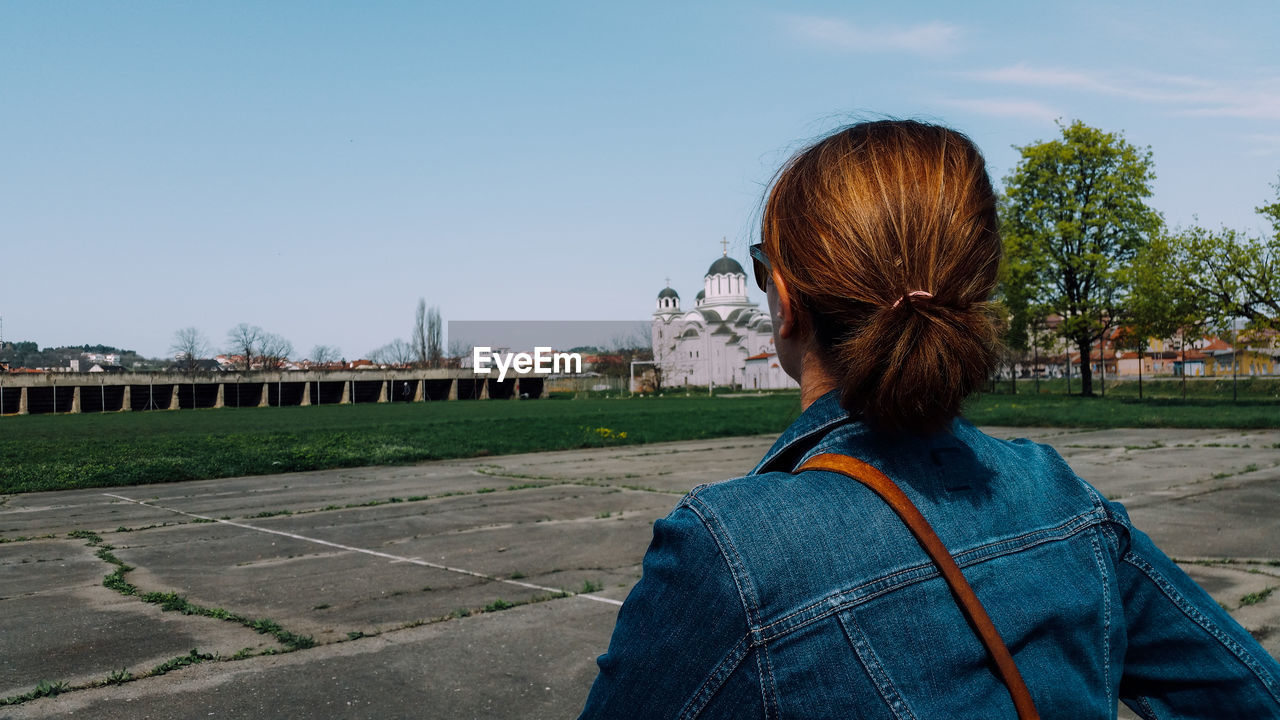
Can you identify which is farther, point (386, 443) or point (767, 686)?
point (386, 443)

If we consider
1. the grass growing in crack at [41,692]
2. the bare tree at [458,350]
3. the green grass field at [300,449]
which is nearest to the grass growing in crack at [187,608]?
the grass growing in crack at [41,692]

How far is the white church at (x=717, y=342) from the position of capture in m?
105

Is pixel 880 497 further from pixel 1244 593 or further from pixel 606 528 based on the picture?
pixel 606 528

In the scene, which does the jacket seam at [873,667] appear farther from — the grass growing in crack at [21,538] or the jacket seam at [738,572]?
the grass growing in crack at [21,538]

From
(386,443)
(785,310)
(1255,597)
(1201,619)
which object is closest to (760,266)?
(785,310)

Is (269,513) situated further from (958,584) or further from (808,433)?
(958,584)

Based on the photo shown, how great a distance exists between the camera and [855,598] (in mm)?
945

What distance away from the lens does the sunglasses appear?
1.18 meters

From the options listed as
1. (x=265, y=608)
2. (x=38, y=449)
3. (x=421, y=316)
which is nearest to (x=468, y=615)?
(x=265, y=608)

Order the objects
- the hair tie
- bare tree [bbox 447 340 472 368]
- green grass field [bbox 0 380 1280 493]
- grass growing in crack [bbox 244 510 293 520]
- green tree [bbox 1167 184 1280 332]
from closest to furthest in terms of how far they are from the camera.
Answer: the hair tie < grass growing in crack [bbox 244 510 293 520] < green grass field [bbox 0 380 1280 493] < green tree [bbox 1167 184 1280 332] < bare tree [bbox 447 340 472 368]

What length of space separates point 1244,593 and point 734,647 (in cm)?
657

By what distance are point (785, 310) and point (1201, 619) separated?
2.20 ft

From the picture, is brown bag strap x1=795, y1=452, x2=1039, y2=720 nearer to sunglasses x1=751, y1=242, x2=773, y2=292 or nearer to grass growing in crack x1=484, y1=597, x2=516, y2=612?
sunglasses x1=751, y1=242, x2=773, y2=292

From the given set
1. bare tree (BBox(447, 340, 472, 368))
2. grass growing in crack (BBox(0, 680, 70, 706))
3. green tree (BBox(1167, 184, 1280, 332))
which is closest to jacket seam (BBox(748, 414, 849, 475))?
grass growing in crack (BBox(0, 680, 70, 706))
